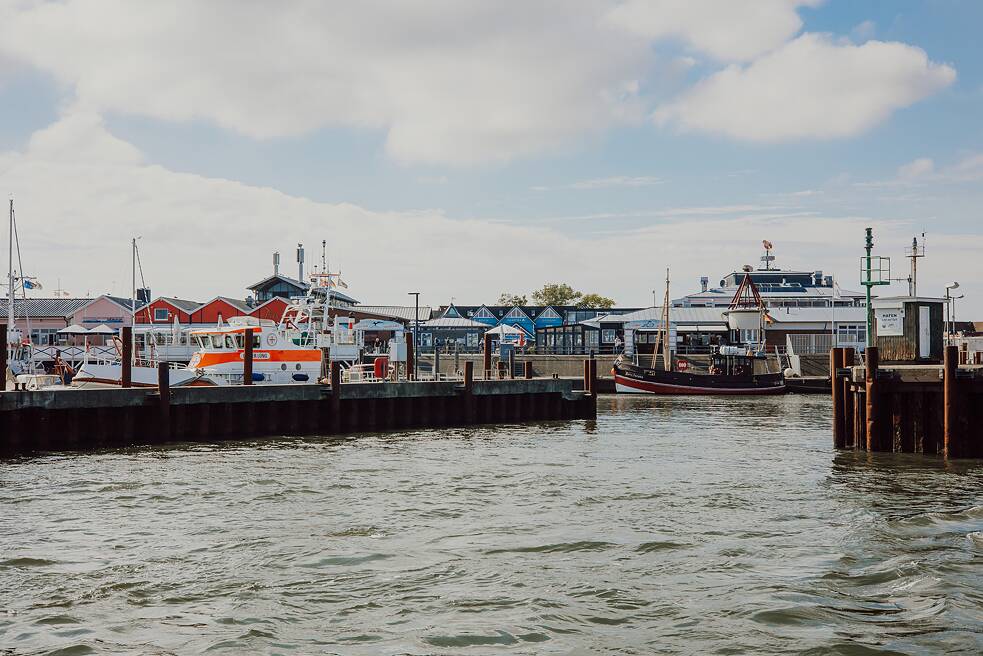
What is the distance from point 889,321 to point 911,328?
0.90 metres

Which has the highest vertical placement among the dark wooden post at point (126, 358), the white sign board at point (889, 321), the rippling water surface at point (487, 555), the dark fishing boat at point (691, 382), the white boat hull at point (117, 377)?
the white sign board at point (889, 321)

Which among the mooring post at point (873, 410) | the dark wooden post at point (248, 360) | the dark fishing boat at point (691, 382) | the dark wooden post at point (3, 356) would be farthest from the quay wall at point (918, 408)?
the dark fishing boat at point (691, 382)

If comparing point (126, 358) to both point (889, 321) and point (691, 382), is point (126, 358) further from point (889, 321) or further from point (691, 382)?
point (691, 382)

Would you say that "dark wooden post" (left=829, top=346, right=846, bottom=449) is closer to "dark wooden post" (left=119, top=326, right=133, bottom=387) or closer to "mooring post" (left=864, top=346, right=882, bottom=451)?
"mooring post" (left=864, top=346, right=882, bottom=451)

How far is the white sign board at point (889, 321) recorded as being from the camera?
34469 mm

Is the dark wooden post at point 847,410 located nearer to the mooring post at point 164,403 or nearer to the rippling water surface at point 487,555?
the rippling water surface at point 487,555

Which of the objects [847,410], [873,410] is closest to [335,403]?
[847,410]

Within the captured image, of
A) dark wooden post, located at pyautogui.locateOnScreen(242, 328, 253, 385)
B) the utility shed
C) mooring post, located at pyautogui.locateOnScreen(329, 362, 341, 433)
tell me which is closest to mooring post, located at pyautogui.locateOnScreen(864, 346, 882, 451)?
the utility shed

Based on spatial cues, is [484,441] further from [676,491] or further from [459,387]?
[676,491]

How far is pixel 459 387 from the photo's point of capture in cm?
3497

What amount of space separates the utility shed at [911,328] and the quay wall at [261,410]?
12113 mm

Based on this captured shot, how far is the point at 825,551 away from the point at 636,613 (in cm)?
443

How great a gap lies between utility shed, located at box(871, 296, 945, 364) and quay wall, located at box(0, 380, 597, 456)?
12.1m

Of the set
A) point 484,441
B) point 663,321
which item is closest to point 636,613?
point 484,441
